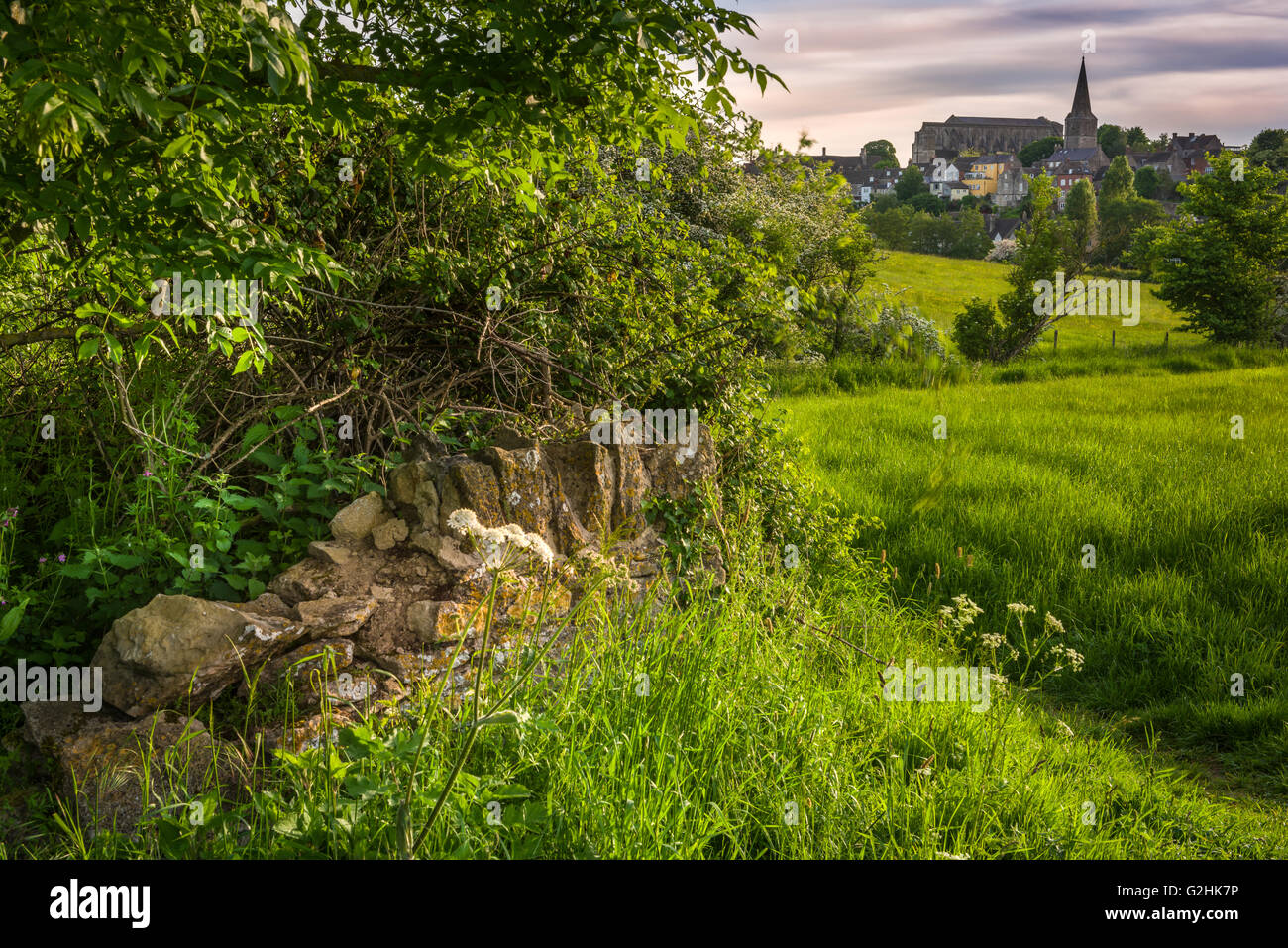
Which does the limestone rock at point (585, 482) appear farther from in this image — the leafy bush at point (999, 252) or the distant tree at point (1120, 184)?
the distant tree at point (1120, 184)

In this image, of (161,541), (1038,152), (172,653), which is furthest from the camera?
(1038,152)

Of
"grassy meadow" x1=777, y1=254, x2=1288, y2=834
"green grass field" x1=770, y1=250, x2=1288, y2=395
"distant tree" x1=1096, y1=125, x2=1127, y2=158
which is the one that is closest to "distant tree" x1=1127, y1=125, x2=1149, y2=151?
"distant tree" x1=1096, y1=125, x2=1127, y2=158

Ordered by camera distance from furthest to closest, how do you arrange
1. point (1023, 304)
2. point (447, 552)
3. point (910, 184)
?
point (910, 184)
point (1023, 304)
point (447, 552)

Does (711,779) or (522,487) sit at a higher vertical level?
(522,487)

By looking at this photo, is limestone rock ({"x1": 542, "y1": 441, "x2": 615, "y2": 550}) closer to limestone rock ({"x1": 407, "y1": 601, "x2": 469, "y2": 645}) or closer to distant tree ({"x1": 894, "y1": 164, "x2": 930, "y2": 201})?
limestone rock ({"x1": 407, "y1": 601, "x2": 469, "y2": 645})

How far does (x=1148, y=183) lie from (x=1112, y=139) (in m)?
25.3

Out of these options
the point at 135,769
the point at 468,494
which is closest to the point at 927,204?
the point at 468,494

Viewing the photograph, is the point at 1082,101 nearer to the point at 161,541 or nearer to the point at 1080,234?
the point at 1080,234

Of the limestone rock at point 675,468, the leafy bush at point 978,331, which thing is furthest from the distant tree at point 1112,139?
the limestone rock at point 675,468

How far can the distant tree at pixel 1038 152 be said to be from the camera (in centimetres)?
7462

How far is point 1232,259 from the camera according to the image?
22.0 meters
